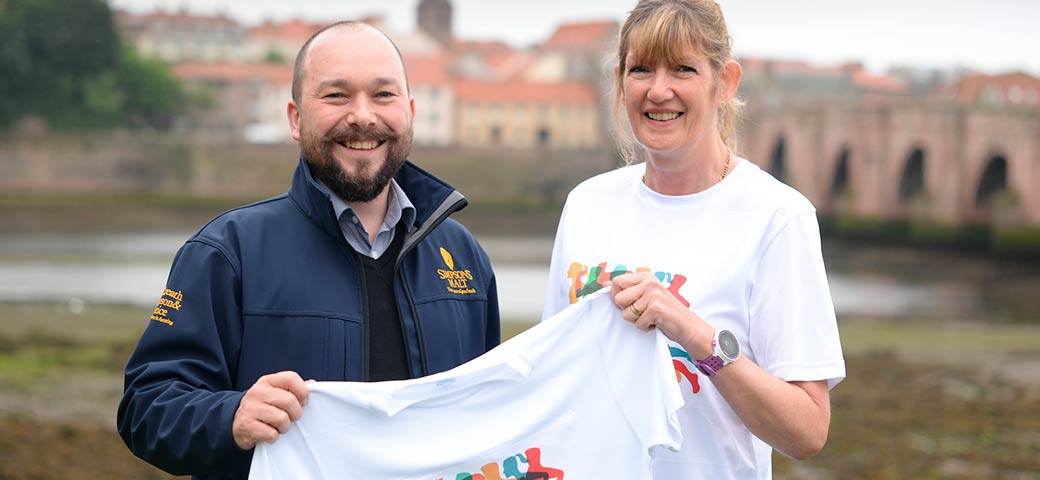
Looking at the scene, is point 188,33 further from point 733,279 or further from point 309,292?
point 733,279

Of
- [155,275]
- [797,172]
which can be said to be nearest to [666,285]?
[155,275]

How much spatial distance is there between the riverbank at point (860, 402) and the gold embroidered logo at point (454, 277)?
6.04 meters

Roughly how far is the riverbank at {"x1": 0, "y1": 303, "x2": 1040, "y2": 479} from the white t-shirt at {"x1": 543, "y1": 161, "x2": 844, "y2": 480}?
20.8ft

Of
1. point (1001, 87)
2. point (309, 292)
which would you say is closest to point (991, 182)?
point (1001, 87)

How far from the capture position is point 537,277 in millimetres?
28781

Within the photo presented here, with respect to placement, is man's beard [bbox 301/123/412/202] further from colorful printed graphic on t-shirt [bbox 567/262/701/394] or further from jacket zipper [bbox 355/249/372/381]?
colorful printed graphic on t-shirt [bbox 567/262/701/394]

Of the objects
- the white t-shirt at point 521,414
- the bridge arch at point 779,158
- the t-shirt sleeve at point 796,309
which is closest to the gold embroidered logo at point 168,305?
the white t-shirt at point 521,414

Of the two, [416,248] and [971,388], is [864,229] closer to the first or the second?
[971,388]

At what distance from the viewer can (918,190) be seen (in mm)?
44719

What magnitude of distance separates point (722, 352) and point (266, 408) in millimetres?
1091

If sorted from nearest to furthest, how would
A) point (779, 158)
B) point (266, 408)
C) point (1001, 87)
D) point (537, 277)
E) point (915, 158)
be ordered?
point (266, 408)
point (537, 277)
point (915, 158)
point (779, 158)
point (1001, 87)

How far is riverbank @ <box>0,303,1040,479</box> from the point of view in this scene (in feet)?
31.3

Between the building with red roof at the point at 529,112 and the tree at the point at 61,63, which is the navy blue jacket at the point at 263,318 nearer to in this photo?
the tree at the point at 61,63

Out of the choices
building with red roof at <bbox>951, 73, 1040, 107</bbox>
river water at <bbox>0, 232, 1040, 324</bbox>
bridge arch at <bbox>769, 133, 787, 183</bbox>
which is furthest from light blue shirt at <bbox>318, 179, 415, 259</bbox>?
building with red roof at <bbox>951, 73, 1040, 107</bbox>
